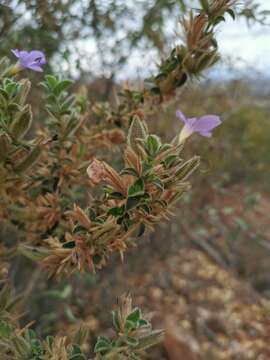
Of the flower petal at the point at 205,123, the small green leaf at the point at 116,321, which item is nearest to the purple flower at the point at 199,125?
the flower petal at the point at 205,123

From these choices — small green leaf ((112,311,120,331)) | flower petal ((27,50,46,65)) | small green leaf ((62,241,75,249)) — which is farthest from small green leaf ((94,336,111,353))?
flower petal ((27,50,46,65))

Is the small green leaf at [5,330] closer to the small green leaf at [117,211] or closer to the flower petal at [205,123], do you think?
the small green leaf at [117,211]

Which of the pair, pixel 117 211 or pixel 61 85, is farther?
pixel 61 85

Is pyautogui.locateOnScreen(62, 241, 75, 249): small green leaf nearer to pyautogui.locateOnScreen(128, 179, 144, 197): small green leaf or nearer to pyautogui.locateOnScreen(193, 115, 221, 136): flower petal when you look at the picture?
pyautogui.locateOnScreen(128, 179, 144, 197): small green leaf

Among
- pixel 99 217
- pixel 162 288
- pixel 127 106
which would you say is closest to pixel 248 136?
pixel 162 288

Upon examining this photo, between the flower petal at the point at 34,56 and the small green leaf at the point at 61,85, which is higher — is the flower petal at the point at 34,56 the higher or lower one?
the higher one

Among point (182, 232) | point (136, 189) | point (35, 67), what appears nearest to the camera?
point (136, 189)

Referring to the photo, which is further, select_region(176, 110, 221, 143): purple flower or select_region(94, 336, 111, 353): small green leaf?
select_region(176, 110, 221, 143): purple flower

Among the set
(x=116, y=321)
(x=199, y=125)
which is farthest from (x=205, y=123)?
(x=116, y=321)

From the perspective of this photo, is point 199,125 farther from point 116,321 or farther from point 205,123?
point 116,321

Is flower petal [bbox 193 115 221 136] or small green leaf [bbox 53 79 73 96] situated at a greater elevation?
small green leaf [bbox 53 79 73 96]

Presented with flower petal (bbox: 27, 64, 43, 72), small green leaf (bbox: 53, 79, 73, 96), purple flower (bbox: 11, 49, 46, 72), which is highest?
purple flower (bbox: 11, 49, 46, 72)

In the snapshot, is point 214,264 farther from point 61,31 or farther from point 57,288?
point 61,31

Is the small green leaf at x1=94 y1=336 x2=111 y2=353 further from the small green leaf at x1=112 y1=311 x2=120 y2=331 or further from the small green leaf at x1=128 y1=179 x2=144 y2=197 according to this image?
the small green leaf at x1=128 y1=179 x2=144 y2=197
